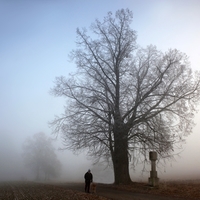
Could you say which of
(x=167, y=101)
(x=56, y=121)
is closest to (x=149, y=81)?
(x=167, y=101)

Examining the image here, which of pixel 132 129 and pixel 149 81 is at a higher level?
pixel 149 81

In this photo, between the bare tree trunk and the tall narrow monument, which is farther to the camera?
the bare tree trunk

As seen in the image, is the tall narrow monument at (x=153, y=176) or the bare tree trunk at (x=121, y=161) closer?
the tall narrow monument at (x=153, y=176)

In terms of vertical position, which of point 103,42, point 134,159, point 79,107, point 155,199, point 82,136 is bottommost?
point 155,199

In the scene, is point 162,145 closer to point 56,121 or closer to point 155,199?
point 155,199

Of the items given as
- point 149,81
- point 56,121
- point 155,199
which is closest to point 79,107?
point 56,121

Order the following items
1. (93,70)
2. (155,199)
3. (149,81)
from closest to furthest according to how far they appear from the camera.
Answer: (155,199) < (149,81) < (93,70)

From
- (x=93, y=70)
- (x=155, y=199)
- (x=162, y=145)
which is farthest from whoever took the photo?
(x=93, y=70)

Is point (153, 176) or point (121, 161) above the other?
point (121, 161)

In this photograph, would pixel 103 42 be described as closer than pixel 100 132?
No

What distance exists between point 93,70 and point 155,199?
524 inches

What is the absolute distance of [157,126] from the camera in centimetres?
2116

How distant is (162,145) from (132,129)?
2722 millimetres

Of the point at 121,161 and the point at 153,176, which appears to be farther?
the point at 121,161
